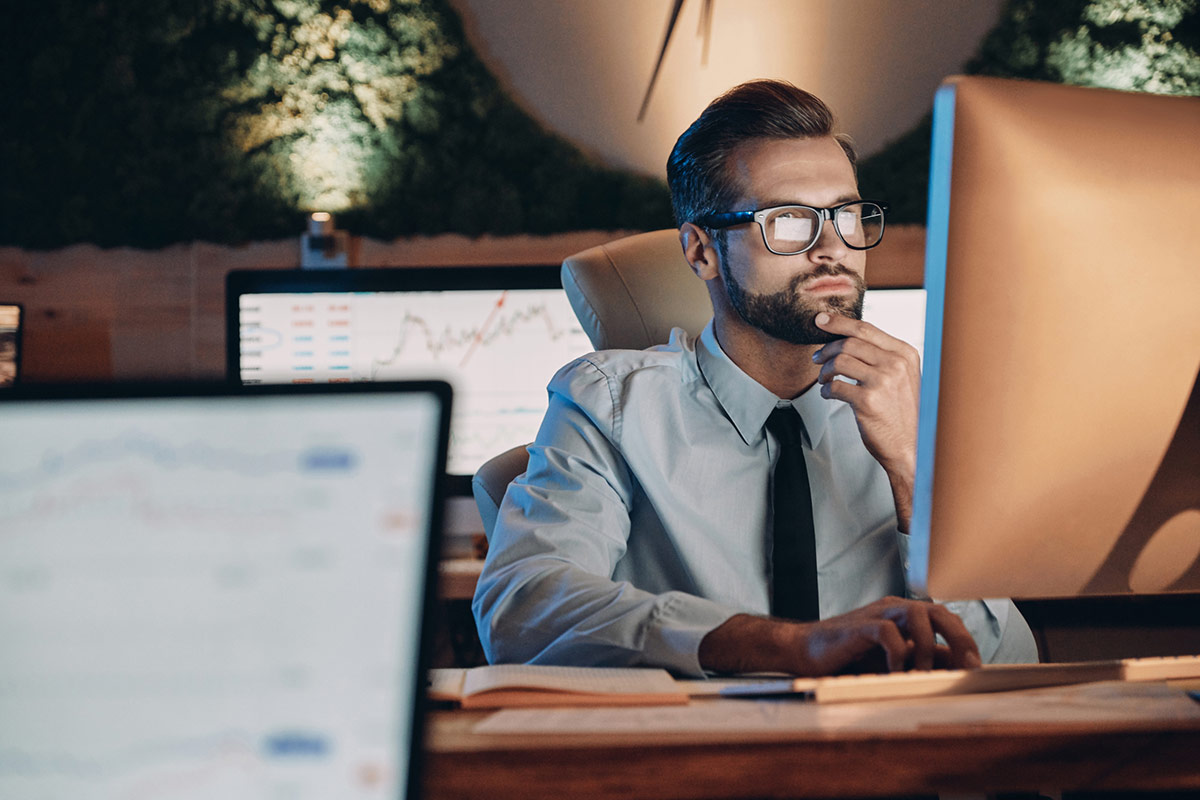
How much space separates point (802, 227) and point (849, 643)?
66 cm

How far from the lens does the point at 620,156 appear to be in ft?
7.64

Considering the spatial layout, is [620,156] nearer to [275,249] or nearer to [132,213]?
[275,249]

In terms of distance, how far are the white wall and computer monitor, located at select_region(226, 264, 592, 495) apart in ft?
1.73

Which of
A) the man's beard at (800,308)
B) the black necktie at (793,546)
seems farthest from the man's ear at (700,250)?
the black necktie at (793,546)

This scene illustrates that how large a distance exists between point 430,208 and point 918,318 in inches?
48.7

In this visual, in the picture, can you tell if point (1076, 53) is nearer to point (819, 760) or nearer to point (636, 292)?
point (636, 292)

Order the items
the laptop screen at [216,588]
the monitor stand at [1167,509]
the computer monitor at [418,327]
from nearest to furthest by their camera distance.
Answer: the laptop screen at [216,588] → the monitor stand at [1167,509] → the computer monitor at [418,327]

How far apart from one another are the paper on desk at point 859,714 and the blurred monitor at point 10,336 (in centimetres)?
220

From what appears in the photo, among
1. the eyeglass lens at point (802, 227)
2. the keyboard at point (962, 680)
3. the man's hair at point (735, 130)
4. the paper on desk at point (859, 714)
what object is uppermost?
the man's hair at point (735, 130)

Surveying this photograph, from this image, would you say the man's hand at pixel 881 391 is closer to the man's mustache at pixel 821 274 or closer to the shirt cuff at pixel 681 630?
the man's mustache at pixel 821 274

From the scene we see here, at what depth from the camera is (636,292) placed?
1369 millimetres

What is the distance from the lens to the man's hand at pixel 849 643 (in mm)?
696

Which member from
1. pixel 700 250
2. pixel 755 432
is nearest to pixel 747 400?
pixel 755 432

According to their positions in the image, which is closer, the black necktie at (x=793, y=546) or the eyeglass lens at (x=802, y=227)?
the black necktie at (x=793, y=546)
